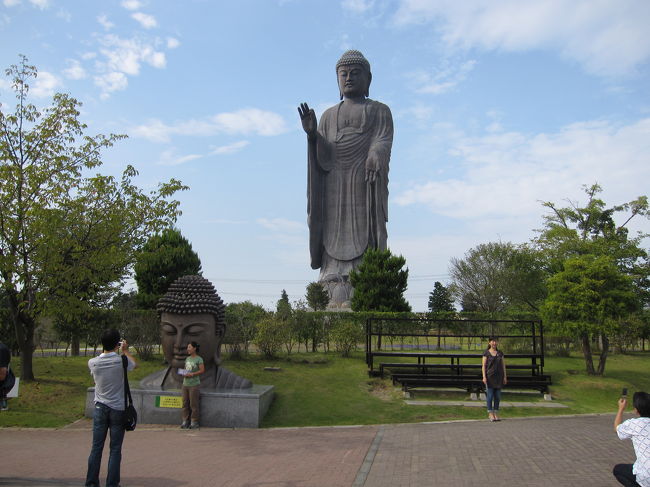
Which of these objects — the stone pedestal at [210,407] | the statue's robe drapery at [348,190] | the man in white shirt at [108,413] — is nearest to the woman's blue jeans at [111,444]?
the man in white shirt at [108,413]

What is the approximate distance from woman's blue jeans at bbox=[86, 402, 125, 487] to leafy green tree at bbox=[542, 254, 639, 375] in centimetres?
1184

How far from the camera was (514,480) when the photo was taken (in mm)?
6027

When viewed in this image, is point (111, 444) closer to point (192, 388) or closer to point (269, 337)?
point (192, 388)

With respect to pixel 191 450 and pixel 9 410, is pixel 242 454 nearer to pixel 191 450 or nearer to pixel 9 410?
pixel 191 450

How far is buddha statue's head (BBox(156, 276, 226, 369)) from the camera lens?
10.2m

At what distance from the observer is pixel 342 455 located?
7379mm

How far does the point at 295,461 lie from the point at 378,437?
195 cm

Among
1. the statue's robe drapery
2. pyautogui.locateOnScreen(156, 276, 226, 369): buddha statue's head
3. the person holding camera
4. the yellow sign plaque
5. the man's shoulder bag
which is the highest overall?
the statue's robe drapery

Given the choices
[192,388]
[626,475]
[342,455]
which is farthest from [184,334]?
[626,475]

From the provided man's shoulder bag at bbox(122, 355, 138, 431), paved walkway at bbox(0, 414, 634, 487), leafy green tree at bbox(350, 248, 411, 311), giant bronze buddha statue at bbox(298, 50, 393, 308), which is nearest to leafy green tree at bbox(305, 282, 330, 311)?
giant bronze buddha statue at bbox(298, 50, 393, 308)

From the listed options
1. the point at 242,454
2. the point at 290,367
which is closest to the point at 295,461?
the point at 242,454

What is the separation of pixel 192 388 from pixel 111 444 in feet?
13.8

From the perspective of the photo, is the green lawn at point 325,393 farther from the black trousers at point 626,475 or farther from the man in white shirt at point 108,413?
the black trousers at point 626,475

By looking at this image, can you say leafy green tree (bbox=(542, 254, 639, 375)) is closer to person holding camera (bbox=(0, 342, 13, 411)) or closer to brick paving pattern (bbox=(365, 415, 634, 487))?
brick paving pattern (bbox=(365, 415, 634, 487))
